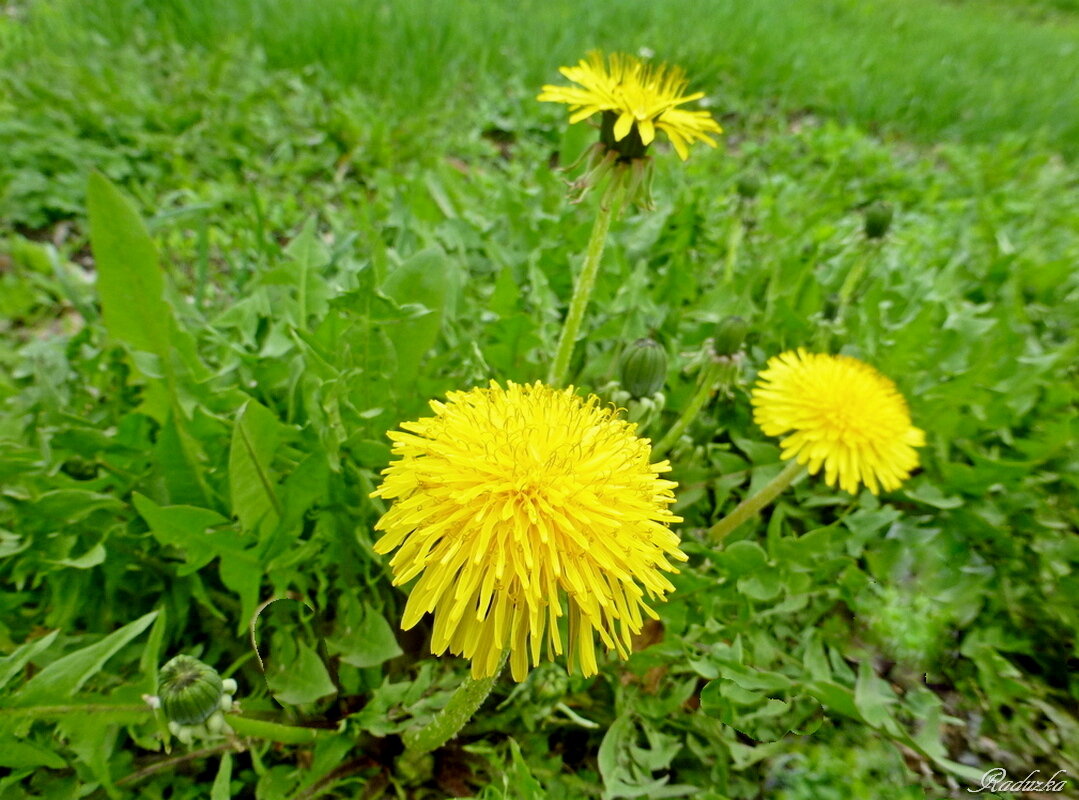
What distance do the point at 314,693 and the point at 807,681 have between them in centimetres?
82

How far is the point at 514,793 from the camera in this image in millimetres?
1068

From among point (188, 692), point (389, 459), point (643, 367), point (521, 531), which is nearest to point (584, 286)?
point (643, 367)

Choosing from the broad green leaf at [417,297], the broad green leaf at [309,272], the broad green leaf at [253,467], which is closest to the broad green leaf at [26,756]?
the broad green leaf at [253,467]

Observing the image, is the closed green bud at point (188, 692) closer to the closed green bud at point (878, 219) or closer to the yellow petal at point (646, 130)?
the yellow petal at point (646, 130)

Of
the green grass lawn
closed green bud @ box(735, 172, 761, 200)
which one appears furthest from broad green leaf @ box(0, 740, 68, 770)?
closed green bud @ box(735, 172, 761, 200)

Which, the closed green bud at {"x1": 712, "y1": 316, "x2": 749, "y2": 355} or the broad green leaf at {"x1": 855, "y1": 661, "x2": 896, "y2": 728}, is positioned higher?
the closed green bud at {"x1": 712, "y1": 316, "x2": 749, "y2": 355}

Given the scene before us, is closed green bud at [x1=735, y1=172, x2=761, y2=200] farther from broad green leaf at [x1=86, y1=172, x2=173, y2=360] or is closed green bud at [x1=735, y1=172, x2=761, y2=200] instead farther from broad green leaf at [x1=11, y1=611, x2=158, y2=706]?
broad green leaf at [x1=11, y1=611, x2=158, y2=706]

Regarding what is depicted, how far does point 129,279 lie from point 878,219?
1.60 m

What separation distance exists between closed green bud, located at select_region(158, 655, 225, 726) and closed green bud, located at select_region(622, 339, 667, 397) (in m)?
0.77

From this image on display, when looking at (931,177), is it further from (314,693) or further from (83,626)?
(83,626)

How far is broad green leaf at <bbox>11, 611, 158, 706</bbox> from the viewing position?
0.97 meters

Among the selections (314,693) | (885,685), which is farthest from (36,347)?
(885,685)

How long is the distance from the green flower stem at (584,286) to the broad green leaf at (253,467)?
0.52 metres

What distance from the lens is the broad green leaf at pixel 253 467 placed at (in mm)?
1062
